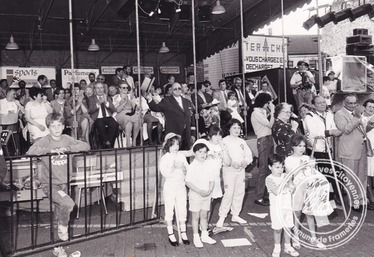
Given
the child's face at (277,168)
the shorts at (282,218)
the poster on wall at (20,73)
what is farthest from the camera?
the poster on wall at (20,73)

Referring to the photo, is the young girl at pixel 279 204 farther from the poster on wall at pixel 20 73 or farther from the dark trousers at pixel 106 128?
the poster on wall at pixel 20 73

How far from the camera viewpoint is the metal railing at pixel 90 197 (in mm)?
5781

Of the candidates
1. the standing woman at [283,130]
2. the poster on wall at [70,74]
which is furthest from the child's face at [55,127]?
the poster on wall at [70,74]

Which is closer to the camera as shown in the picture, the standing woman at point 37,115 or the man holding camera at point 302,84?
the standing woman at point 37,115

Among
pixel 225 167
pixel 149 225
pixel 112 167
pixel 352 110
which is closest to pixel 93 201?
pixel 112 167

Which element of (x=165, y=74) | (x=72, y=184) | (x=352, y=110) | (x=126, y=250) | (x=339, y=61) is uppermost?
(x=165, y=74)

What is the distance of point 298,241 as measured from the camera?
5.05 metres

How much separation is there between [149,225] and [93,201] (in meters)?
1.85

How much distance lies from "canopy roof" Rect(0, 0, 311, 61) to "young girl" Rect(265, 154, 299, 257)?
842cm

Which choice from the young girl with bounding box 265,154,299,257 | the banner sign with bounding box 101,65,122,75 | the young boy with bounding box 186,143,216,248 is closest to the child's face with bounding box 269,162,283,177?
the young girl with bounding box 265,154,299,257

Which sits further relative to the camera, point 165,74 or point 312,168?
point 165,74

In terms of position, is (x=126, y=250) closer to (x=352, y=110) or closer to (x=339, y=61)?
(x=352, y=110)

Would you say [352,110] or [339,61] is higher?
[339,61]

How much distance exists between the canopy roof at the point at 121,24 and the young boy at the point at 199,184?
7899 mm
